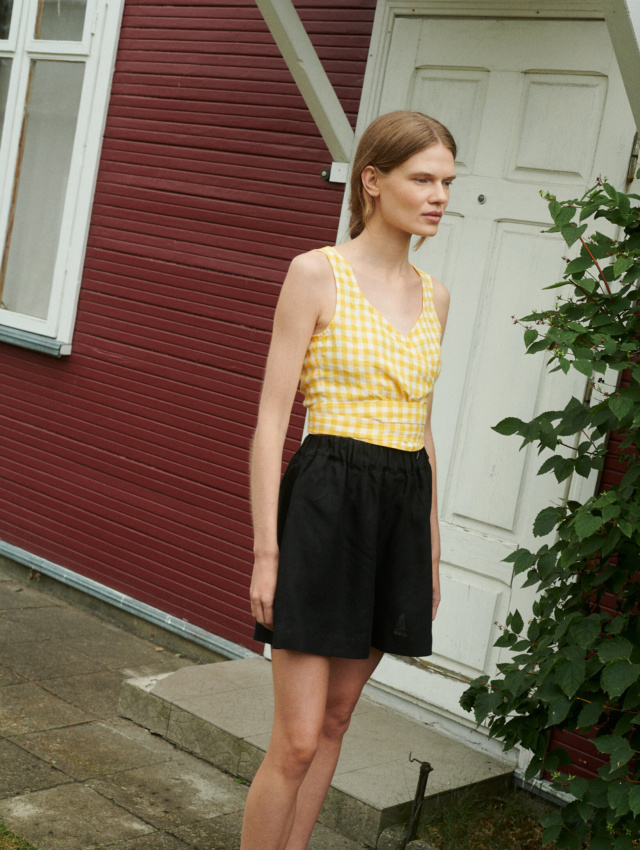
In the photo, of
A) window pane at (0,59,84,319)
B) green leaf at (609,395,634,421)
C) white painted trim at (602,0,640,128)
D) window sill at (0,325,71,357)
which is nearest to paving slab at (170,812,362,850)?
green leaf at (609,395,634,421)

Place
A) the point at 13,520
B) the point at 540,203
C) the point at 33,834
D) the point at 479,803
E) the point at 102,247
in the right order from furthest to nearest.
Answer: the point at 13,520, the point at 102,247, the point at 540,203, the point at 479,803, the point at 33,834

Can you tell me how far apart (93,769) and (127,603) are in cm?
182

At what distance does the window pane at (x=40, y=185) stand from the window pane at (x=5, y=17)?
35 cm

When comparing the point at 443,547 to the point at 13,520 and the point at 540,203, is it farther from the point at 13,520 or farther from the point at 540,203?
the point at 13,520

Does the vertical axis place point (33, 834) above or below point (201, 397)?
below

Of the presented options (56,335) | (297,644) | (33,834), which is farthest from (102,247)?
(297,644)

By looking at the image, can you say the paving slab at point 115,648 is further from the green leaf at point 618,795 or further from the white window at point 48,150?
the green leaf at point 618,795

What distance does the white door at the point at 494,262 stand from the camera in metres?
3.81

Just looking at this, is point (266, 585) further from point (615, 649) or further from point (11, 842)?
point (11, 842)

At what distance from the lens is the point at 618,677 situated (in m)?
2.54

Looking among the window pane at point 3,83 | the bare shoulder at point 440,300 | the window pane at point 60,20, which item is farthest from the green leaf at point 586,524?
the window pane at point 3,83

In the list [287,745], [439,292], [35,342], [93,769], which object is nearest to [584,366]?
[439,292]

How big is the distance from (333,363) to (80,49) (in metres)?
4.04

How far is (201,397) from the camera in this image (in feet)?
16.9
